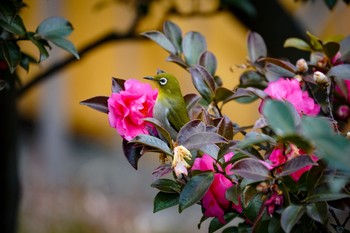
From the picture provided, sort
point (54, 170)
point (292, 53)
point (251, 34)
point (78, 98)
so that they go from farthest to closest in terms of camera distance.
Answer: point (78, 98)
point (54, 170)
point (292, 53)
point (251, 34)

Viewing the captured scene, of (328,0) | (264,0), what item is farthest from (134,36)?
(328,0)

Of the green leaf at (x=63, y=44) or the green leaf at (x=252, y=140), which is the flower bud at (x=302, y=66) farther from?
the green leaf at (x=63, y=44)

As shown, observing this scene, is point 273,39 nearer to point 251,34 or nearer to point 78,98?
point 251,34

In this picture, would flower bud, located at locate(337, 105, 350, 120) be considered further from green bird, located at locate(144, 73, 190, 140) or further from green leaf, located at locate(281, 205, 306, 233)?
green leaf, located at locate(281, 205, 306, 233)

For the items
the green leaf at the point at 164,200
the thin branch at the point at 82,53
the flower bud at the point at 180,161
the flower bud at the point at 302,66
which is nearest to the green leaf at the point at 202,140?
the flower bud at the point at 180,161

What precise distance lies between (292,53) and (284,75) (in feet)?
3.23

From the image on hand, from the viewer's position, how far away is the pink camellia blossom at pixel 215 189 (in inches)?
39.8

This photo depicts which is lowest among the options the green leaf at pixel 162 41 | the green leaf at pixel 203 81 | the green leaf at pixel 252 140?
the green leaf at pixel 252 140

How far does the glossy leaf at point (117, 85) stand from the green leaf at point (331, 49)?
0.42m

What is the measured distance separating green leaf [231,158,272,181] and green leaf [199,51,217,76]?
1.58 feet

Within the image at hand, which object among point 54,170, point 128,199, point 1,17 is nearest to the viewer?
point 1,17

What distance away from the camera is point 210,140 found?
3.10 feet

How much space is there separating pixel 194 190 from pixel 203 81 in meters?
0.32

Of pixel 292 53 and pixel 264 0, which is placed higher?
pixel 264 0
